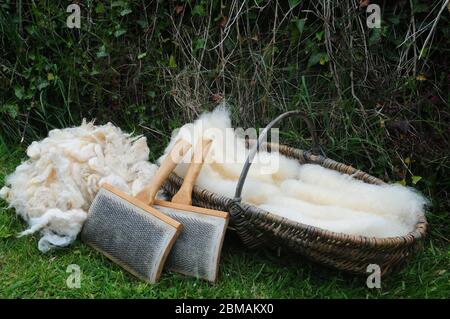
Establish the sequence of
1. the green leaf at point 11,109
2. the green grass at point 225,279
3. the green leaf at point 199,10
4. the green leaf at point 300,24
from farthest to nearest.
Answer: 1. the green leaf at point 11,109
2. the green leaf at point 199,10
3. the green leaf at point 300,24
4. the green grass at point 225,279

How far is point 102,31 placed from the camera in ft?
8.18

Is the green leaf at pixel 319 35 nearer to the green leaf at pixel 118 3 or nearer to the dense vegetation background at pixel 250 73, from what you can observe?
the dense vegetation background at pixel 250 73

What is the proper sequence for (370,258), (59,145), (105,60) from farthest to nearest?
(105,60), (59,145), (370,258)

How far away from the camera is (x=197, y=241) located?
5.68ft

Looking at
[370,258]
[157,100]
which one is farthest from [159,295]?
[157,100]

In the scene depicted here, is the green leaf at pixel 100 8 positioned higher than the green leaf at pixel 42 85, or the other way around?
the green leaf at pixel 100 8

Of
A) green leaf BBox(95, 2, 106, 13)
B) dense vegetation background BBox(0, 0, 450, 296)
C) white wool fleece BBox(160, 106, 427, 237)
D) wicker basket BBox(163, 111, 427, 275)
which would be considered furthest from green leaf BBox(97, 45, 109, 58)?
wicker basket BBox(163, 111, 427, 275)

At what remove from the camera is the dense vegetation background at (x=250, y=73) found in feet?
7.10

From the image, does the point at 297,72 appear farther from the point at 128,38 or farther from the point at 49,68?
the point at 49,68

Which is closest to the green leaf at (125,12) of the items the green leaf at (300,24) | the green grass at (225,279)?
the green leaf at (300,24)

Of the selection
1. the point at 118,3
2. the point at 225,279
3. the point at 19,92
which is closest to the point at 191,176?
the point at 225,279

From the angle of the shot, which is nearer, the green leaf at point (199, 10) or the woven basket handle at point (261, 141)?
the woven basket handle at point (261, 141)

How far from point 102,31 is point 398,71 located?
1.33 meters

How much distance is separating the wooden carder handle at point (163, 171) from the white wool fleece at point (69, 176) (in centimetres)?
18
